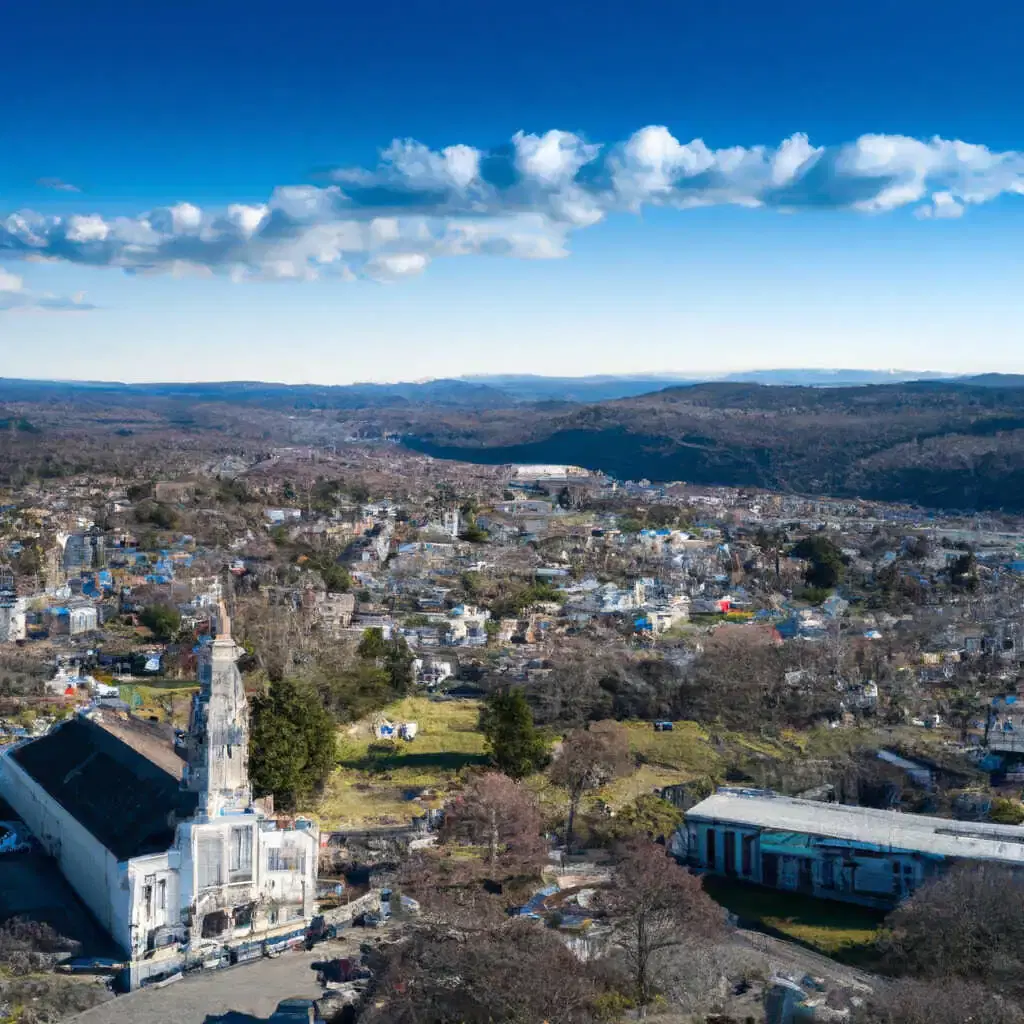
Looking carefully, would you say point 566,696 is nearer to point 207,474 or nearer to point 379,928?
point 379,928

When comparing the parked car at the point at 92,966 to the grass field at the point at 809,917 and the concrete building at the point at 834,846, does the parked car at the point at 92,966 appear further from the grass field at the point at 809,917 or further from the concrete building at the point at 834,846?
the concrete building at the point at 834,846

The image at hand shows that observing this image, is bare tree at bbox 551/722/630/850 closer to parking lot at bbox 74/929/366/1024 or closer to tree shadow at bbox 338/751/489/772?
tree shadow at bbox 338/751/489/772

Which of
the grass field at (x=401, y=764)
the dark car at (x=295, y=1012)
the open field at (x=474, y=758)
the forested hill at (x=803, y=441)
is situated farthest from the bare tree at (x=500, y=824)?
the forested hill at (x=803, y=441)

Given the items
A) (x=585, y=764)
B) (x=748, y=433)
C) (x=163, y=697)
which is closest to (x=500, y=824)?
(x=585, y=764)

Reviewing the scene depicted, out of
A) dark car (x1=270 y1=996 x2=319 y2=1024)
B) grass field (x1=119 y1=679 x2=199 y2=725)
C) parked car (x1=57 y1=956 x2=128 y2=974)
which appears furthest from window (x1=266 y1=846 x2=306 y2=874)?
grass field (x1=119 y1=679 x2=199 y2=725)

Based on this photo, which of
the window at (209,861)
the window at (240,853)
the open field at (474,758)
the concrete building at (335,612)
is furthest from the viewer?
the concrete building at (335,612)

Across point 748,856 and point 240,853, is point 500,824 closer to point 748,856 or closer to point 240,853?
point 748,856
